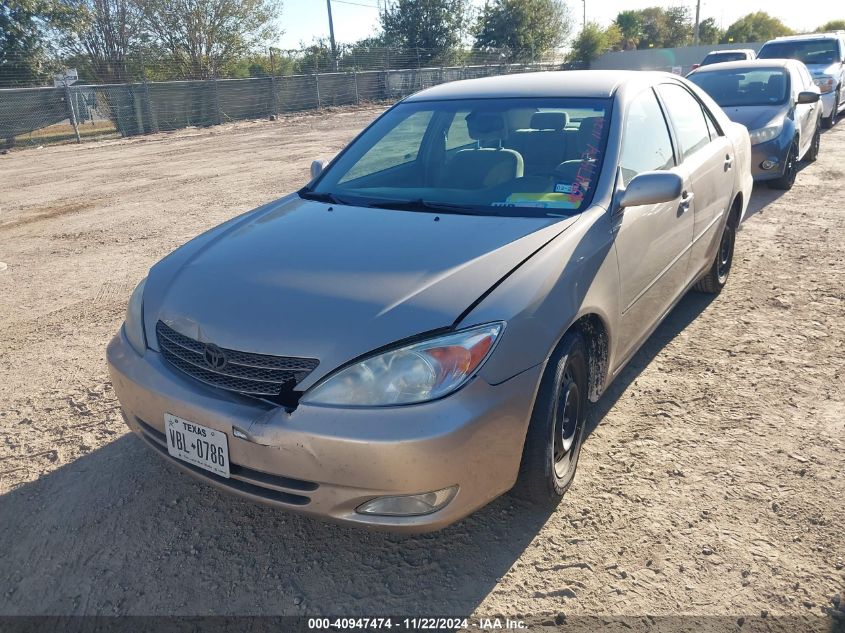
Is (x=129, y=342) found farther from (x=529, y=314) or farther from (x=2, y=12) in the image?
(x=2, y=12)

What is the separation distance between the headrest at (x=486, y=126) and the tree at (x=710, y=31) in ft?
220

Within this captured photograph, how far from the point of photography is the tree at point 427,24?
4428 centimetres

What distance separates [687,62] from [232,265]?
155ft

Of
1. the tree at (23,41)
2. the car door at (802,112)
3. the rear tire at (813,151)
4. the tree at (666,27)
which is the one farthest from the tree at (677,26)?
the car door at (802,112)

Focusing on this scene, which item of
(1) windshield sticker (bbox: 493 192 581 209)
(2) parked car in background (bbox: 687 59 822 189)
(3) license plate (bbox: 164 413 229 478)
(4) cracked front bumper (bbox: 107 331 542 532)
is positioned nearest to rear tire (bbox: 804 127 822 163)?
(2) parked car in background (bbox: 687 59 822 189)

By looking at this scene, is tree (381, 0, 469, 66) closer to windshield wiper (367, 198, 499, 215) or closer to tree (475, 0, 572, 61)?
tree (475, 0, 572, 61)

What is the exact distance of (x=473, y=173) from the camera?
3352mm

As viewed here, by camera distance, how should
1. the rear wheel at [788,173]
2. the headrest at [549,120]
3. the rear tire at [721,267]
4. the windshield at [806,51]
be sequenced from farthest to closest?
the windshield at [806,51] → the rear wheel at [788,173] → the rear tire at [721,267] → the headrest at [549,120]

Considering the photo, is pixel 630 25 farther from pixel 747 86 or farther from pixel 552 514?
pixel 552 514

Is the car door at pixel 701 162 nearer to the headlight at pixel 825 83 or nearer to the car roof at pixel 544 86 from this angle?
the car roof at pixel 544 86

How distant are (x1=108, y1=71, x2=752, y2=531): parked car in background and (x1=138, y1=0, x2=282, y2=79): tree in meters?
31.6

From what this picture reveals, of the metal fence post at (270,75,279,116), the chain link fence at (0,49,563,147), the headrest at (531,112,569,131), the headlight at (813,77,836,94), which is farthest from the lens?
the metal fence post at (270,75,279,116)

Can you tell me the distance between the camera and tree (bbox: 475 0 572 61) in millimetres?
46812

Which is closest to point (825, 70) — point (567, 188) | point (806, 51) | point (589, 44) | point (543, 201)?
point (806, 51)
